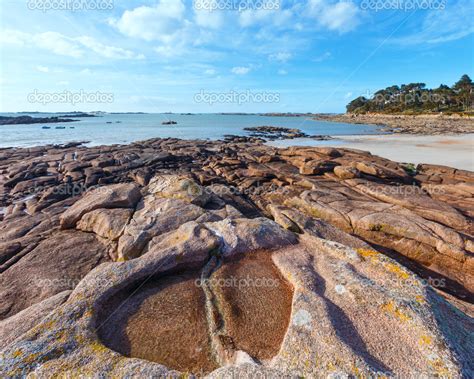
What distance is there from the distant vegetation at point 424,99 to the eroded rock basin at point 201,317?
480 ft

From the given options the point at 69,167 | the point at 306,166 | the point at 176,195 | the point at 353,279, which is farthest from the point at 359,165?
the point at 69,167

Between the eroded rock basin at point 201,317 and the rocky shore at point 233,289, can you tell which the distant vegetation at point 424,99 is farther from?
the eroded rock basin at point 201,317

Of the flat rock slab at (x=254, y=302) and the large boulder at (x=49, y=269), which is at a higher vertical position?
the flat rock slab at (x=254, y=302)

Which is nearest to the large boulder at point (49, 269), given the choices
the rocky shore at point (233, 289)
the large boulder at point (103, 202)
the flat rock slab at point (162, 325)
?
the rocky shore at point (233, 289)

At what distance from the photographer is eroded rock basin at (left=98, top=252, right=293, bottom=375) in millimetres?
4816

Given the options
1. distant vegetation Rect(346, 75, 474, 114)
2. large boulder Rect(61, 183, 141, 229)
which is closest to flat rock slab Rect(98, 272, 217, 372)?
large boulder Rect(61, 183, 141, 229)

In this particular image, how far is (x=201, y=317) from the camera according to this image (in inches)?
223

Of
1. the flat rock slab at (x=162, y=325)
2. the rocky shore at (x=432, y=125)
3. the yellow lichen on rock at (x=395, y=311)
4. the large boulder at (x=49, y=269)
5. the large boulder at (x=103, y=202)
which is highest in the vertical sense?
the yellow lichen on rock at (x=395, y=311)

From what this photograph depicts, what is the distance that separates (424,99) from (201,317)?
184 metres

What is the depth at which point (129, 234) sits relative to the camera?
9961 millimetres

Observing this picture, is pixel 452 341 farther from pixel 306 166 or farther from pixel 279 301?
pixel 306 166

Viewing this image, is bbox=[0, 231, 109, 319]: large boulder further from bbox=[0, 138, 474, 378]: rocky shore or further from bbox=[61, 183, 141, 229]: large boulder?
bbox=[61, 183, 141, 229]: large boulder

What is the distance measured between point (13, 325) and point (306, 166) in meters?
20.3

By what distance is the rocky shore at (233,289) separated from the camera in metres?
4.33
